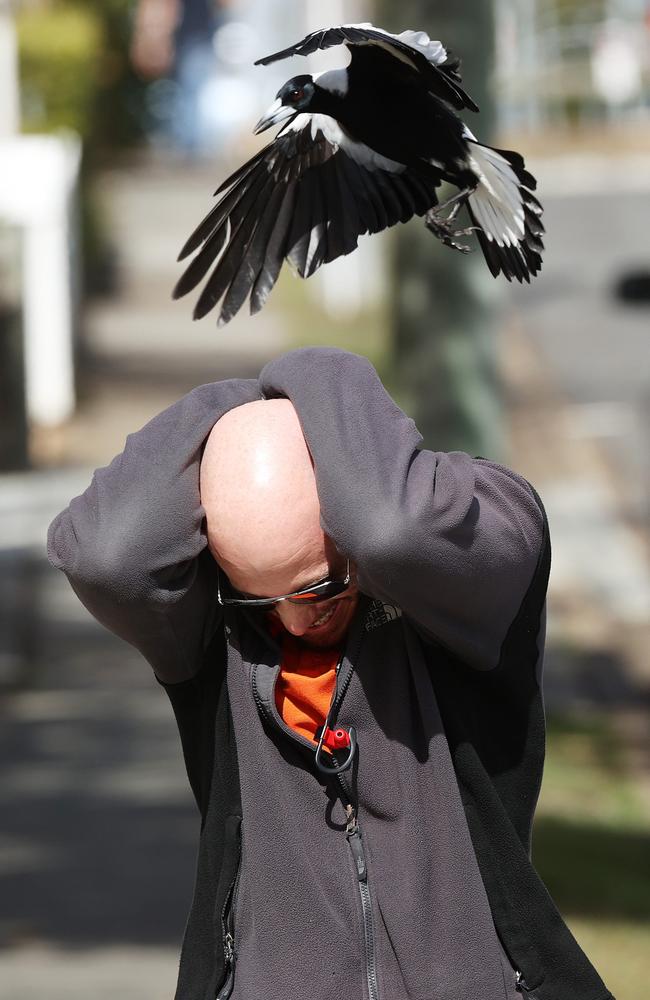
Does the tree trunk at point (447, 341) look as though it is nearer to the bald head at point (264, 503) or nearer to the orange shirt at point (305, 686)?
the orange shirt at point (305, 686)

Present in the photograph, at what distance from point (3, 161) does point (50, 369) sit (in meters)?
1.48

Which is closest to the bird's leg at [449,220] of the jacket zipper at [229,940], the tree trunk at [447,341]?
the jacket zipper at [229,940]

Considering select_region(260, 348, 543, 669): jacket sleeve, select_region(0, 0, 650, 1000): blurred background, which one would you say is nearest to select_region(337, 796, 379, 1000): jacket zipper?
select_region(260, 348, 543, 669): jacket sleeve

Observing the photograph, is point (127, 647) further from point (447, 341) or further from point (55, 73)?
point (55, 73)

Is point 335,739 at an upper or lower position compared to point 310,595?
lower

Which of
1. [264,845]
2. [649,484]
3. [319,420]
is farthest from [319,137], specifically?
[649,484]

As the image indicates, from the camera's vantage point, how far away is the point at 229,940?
7.19 feet

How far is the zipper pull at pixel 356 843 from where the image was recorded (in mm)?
2125

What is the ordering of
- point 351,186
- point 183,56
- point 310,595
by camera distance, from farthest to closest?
1. point 183,56
2. point 351,186
3. point 310,595

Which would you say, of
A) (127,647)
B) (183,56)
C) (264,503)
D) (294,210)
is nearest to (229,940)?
(264,503)

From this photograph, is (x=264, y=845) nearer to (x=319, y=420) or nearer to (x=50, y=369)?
(x=319, y=420)

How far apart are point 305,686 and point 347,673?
0.24 ft

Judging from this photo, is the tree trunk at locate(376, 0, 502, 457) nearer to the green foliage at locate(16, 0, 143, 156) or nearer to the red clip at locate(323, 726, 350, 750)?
the red clip at locate(323, 726, 350, 750)

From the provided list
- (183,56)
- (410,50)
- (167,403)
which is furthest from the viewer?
(183,56)
